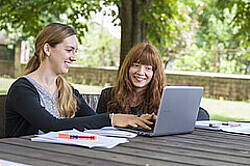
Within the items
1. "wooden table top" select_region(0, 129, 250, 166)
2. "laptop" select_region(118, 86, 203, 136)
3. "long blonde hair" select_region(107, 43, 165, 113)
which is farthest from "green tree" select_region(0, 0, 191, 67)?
"wooden table top" select_region(0, 129, 250, 166)

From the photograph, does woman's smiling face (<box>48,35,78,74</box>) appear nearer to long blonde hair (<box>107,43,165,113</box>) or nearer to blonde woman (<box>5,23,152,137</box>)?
blonde woman (<box>5,23,152,137</box>)

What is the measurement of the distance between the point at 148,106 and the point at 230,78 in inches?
323

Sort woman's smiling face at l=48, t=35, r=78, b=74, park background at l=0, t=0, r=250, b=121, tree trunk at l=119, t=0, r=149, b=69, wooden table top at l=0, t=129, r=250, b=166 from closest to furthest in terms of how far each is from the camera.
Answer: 1. wooden table top at l=0, t=129, r=250, b=166
2. woman's smiling face at l=48, t=35, r=78, b=74
3. tree trunk at l=119, t=0, r=149, b=69
4. park background at l=0, t=0, r=250, b=121

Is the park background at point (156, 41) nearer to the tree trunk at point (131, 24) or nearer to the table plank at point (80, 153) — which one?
the tree trunk at point (131, 24)

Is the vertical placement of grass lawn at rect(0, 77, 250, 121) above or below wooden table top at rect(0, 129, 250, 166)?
below

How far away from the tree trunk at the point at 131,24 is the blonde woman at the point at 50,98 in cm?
246

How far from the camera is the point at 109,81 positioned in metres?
12.0

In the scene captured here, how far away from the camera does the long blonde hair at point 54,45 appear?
2328mm

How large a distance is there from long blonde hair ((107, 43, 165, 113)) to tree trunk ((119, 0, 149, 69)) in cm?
219

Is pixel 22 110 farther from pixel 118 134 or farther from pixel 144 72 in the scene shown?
pixel 144 72

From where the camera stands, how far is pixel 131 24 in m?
5.03

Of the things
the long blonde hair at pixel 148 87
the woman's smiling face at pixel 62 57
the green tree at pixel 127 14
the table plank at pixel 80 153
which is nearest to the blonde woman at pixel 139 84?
the long blonde hair at pixel 148 87

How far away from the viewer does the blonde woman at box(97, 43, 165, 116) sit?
2.66 metres

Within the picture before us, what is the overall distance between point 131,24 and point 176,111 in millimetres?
3193
